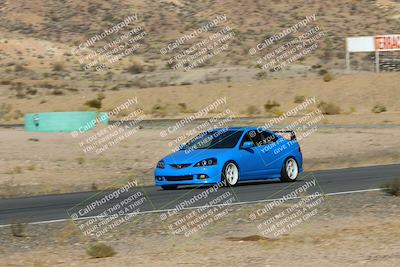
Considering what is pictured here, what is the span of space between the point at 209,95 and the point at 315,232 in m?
50.2

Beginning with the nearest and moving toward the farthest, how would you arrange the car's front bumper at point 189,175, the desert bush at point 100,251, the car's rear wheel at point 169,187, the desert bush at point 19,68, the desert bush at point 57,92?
the desert bush at point 100,251, the car's front bumper at point 189,175, the car's rear wheel at point 169,187, the desert bush at point 57,92, the desert bush at point 19,68

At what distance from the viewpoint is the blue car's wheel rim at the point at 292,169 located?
23.4 meters

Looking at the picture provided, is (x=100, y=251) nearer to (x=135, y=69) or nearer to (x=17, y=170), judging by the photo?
(x=17, y=170)

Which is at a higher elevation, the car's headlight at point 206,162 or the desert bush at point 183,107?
the car's headlight at point 206,162

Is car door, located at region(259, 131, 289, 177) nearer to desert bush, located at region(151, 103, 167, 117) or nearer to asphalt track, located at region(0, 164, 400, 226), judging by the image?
asphalt track, located at region(0, 164, 400, 226)

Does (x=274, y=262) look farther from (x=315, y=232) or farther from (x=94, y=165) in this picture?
(x=94, y=165)

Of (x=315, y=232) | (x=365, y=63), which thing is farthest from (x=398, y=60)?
(x=315, y=232)

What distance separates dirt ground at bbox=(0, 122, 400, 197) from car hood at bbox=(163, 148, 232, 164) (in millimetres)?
3376

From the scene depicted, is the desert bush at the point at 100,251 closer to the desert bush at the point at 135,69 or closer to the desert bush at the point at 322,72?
the desert bush at the point at 322,72

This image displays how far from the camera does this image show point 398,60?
83.8 m

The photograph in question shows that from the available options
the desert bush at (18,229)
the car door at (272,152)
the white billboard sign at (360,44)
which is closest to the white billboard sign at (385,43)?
the white billboard sign at (360,44)

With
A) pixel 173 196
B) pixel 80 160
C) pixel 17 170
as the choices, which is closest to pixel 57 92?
pixel 80 160

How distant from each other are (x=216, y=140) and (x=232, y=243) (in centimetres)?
960

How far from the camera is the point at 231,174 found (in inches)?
866
